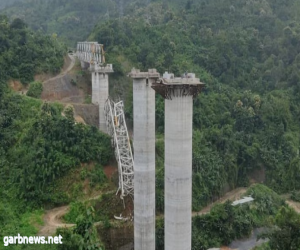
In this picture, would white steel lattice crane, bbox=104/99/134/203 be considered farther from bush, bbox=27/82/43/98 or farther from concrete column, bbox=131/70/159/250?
bush, bbox=27/82/43/98

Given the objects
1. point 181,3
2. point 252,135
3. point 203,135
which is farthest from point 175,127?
point 181,3

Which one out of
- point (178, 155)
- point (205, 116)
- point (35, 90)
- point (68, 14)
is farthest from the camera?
point (68, 14)

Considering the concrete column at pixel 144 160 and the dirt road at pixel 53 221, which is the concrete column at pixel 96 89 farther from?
the concrete column at pixel 144 160

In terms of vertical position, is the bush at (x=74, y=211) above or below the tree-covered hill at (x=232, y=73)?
below

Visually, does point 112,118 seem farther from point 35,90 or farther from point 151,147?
point 35,90

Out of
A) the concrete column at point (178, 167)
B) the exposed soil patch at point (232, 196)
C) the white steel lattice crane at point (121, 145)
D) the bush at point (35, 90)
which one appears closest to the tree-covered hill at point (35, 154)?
the white steel lattice crane at point (121, 145)

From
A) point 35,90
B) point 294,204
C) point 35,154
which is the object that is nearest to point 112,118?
point 35,154
